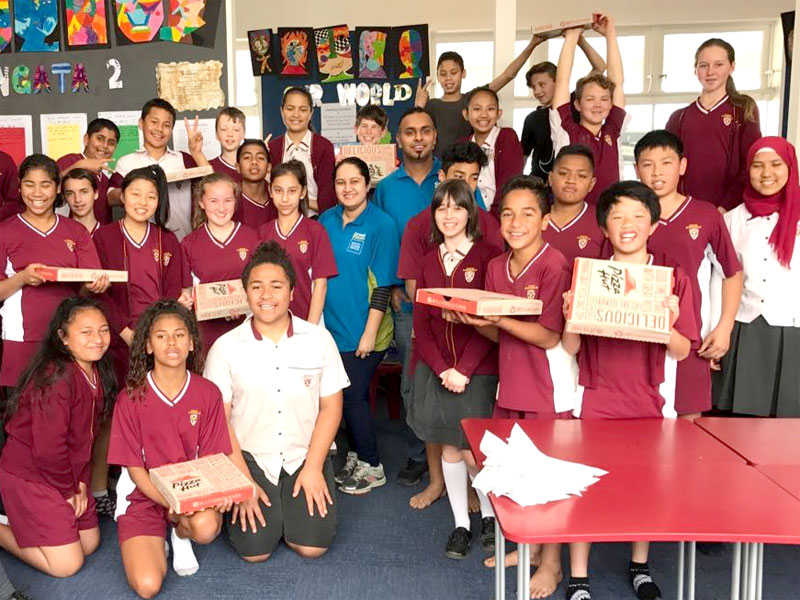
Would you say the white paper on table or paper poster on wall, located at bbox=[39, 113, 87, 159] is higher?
paper poster on wall, located at bbox=[39, 113, 87, 159]

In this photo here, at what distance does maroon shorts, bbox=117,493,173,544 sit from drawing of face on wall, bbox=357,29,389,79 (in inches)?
161

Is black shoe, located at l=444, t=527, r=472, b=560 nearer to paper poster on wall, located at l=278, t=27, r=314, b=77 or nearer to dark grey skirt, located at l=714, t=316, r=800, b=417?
dark grey skirt, located at l=714, t=316, r=800, b=417

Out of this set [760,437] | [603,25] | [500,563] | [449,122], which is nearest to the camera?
[500,563]

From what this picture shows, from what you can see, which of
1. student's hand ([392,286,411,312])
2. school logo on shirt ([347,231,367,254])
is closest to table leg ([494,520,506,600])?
student's hand ([392,286,411,312])

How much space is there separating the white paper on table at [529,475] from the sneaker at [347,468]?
181 cm

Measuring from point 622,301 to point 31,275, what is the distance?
2.35m

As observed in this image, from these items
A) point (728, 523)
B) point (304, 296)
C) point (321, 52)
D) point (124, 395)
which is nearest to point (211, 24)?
point (321, 52)

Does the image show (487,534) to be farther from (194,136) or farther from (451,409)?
(194,136)

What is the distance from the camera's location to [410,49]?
231 inches

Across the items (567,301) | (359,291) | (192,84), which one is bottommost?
(359,291)

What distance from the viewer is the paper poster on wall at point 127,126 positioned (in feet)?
16.9

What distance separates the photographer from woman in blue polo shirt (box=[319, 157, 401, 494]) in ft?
12.0

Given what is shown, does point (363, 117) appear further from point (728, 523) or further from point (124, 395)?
point (728, 523)

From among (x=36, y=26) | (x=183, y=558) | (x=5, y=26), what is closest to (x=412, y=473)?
(x=183, y=558)
